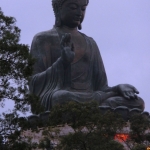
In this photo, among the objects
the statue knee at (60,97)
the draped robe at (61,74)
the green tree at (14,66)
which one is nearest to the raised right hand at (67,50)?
the draped robe at (61,74)

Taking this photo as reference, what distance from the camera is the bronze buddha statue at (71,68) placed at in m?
18.6

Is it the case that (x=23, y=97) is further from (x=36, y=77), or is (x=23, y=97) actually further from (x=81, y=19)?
(x=81, y=19)

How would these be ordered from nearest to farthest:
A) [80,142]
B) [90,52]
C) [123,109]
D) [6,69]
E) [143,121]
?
[6,69] < [80,142] < [143,121] < [123,109] < [90,52]

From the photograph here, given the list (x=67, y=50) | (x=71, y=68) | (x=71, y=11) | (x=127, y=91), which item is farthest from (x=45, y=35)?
(x=127, y=91)

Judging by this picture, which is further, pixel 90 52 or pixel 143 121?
pixel 90 52

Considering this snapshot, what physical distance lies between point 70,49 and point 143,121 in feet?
14.1

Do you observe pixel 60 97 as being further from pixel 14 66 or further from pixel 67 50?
pixel 14 66

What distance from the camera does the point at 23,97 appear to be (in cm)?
1096

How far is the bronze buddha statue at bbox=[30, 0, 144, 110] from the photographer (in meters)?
18.6

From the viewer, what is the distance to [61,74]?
1905 cm

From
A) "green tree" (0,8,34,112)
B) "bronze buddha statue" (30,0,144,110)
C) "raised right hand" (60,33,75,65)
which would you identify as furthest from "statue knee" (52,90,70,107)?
"green tree" (0,8,34,112)

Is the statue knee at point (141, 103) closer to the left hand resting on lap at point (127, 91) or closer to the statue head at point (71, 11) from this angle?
the left hand resting on lap at point (127, 91)

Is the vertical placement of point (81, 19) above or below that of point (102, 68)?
above

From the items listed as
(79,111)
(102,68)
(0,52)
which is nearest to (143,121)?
(79,111)
